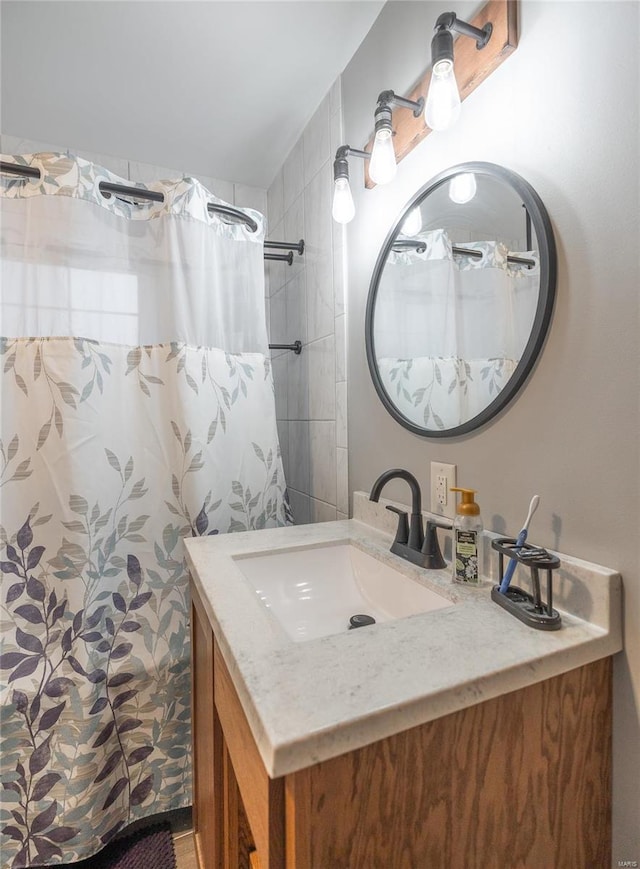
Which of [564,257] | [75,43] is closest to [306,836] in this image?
[564,257]

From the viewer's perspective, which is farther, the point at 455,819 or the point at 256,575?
the point at 256,575

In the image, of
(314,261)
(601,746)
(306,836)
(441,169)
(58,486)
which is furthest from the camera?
(314,261)

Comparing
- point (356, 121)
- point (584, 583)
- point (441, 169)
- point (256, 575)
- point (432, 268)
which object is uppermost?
point (356, 121)

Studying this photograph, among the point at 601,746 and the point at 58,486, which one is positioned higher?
the point at 58,486

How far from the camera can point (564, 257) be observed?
2.41ft

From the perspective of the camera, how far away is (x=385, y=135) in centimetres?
102

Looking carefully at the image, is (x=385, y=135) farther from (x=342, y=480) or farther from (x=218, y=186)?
(x=218, y=186)

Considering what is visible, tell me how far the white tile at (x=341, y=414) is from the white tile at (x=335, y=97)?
966 mm

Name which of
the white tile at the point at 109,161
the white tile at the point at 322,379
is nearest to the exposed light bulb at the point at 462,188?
the white tile at the point at 322,379

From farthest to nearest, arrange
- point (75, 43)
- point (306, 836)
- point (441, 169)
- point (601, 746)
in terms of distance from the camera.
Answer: point (75, 43) → point (441, 169) → point (601, 746) → point (306, 836)

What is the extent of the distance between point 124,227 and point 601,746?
1719 millimetres

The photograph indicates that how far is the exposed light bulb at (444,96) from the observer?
83cm

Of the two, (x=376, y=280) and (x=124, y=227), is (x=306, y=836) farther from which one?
(x=124, y=227)

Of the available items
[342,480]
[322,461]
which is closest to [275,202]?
[322,461]
